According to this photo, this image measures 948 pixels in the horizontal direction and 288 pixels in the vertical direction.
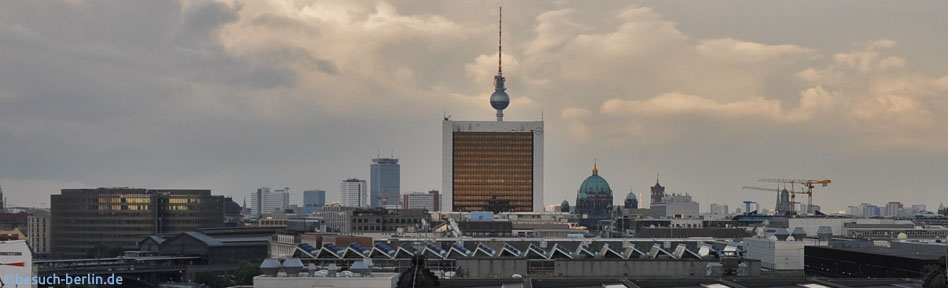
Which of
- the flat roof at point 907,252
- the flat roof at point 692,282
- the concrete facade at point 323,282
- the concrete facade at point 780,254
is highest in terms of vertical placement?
the flat roof at point 692,282

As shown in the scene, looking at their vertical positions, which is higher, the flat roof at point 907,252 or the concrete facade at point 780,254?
the flat roof at point 907,252

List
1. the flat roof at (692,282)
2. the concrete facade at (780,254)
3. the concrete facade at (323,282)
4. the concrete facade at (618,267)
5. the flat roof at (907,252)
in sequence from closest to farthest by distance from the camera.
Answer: the flat roof at (692,282), the concrete facade at (323,282), the flat roof at (907,252), the concrete facade at (618,267), the concrete facade at (780,254)

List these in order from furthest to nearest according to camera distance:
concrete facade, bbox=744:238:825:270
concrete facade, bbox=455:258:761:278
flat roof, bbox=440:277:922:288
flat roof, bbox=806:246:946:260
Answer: concrete facade, bbox=744:238:825:270 < concrete facade, bbox=455:258:761:278 < flat roof, bbox=806:246:946:260 < flat roof, bbox=440:277:922:288

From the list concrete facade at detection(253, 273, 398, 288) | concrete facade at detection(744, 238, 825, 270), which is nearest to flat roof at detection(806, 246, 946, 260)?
concrete facade at detection(744, 238, 825, 270)

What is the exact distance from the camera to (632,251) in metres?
145

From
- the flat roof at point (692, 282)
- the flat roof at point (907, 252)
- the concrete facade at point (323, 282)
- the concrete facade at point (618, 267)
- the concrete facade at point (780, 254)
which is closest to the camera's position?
the flat roof at point (692, 282)

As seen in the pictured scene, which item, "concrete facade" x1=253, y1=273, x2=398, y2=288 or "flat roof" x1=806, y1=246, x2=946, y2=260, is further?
"flat roof" x1=806, y1=246, x2=946, y2=260

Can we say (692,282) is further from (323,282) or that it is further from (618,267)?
(618,267)

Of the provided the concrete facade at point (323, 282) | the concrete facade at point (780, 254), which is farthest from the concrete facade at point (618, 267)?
the concrete facade at point (323, 282)

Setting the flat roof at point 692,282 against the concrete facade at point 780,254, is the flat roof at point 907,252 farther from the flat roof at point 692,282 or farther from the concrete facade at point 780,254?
the flat roof at point 692,282

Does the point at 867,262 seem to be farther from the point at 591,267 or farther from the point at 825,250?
the point at 591,267

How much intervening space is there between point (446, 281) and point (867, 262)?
66087 millimetres

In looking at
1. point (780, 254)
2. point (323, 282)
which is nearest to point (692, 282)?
point (323, 282)

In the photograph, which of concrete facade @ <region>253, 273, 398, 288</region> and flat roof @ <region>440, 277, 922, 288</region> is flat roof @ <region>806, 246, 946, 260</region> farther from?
concrete facade @ <region>253, 273, 398, 288</region>
